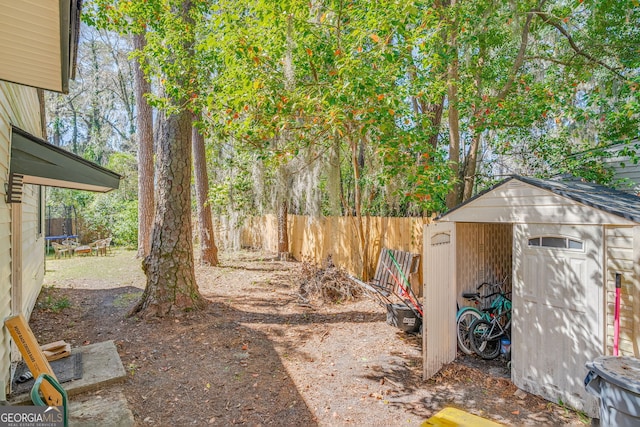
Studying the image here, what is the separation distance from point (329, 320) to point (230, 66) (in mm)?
4485

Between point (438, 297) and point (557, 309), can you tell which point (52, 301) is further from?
point (557, 309)

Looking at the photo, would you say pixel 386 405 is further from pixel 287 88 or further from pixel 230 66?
pixel 230 66

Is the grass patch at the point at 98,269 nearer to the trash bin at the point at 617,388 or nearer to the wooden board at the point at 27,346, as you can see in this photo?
the wooden board at the point at 27,346

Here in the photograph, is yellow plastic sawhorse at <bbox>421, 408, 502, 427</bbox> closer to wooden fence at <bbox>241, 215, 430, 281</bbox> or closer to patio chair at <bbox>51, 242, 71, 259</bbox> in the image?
wooden fence at <bbox>241, 215, 430, 281</bbox>

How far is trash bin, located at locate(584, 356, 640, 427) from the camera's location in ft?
7.77

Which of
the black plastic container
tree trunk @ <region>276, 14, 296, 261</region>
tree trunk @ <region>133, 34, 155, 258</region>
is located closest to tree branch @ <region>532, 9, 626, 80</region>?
tree trunk @ <region>276, 14, 296, 261</region>

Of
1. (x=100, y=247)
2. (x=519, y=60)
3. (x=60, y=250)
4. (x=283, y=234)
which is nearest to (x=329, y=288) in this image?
(x=283, y=234)

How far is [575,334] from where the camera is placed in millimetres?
3422

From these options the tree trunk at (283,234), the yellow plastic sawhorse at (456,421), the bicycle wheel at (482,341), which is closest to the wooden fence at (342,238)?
the tree trunk at (283,234)

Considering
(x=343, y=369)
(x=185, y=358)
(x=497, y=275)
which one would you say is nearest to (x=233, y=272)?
(x=185, y=358)

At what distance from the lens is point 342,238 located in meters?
9.45

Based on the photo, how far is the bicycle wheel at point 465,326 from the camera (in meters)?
4.77

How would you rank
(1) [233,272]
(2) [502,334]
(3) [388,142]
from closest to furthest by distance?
(2) [502,334] < (3) [388,142] < (1) [233,272]

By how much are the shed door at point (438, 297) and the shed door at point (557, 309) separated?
739 millimetres
